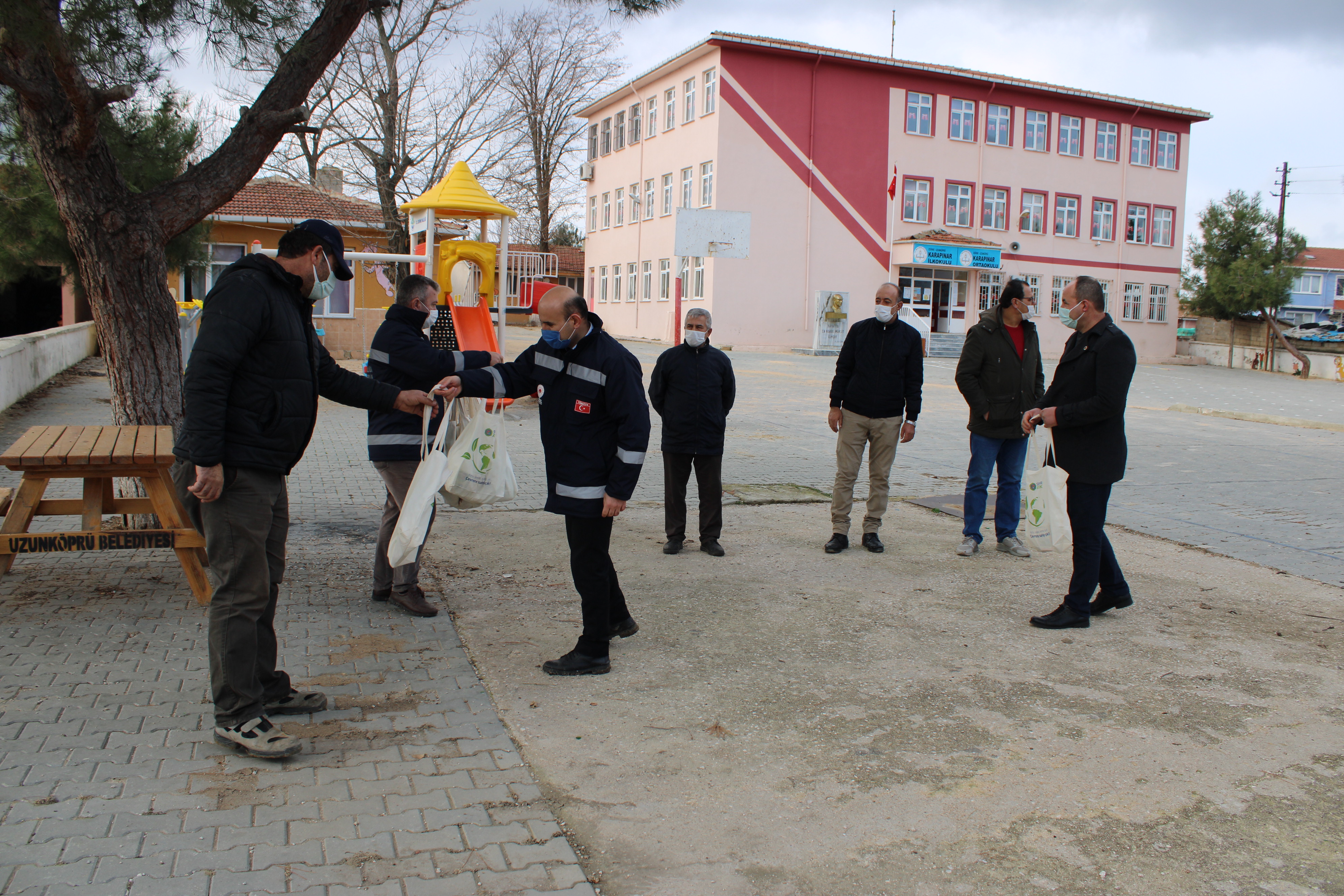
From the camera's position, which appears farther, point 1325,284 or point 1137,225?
point 1325,284

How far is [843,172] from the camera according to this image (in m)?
37.4

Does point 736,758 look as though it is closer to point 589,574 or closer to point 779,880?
point 779,880

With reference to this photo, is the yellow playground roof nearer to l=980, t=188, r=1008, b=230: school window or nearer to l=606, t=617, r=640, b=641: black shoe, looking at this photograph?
l=606, t=617, r=640, b=641: black shoe

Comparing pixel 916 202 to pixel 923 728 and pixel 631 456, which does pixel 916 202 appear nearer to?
pixel 631 456

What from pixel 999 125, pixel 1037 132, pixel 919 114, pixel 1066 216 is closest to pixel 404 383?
pixel 919 114

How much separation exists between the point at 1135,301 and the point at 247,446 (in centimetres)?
4742

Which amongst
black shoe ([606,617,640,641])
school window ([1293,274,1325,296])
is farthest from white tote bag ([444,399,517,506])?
school window ([1293,274,1325,296])

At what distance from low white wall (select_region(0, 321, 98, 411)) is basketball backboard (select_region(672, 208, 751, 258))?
8642mm

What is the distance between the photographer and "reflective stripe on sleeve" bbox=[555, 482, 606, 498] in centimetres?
445

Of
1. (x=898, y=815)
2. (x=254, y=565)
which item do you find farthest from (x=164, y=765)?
(x=898, y=815)

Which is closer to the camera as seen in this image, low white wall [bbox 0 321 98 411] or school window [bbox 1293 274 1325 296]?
low white wall [bbox 0 321 98 411]

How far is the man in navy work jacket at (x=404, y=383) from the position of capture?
5.17 meters

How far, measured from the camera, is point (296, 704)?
12.9 ft

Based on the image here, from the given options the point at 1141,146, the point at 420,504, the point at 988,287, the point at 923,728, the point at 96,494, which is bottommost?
the point at 923,728
